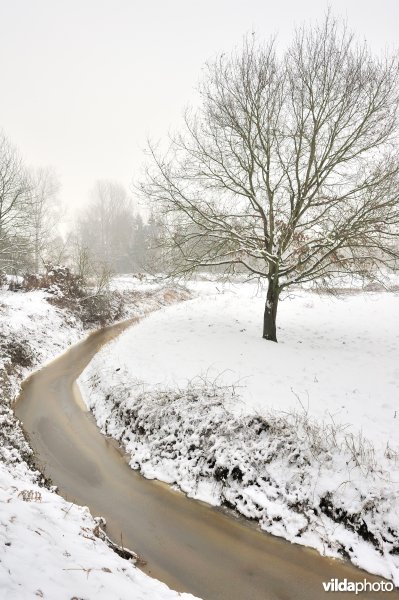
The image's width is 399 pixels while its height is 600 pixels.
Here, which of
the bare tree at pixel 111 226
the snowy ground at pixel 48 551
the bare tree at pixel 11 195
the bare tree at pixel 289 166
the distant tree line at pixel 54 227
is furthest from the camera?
the bare tree at pixel 111 226

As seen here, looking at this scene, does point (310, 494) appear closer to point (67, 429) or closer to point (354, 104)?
point (67, 429)

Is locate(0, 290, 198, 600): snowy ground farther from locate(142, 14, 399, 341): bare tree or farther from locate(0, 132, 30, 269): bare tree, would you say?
locate(0, 132, 30, 269): bare tree

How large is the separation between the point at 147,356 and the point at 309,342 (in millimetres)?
6400

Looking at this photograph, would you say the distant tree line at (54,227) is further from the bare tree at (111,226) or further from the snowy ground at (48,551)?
the snowy ground at (48,551)

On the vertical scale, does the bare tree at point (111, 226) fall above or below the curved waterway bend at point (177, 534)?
above

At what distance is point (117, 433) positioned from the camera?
892cm

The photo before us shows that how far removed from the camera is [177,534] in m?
5.86

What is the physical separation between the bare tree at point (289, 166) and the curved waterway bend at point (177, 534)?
24.4 feet

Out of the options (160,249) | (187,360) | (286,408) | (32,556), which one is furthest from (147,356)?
(32,556)

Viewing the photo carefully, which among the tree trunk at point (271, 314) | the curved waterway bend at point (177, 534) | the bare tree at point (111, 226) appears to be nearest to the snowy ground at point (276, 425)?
the curved waterway bend at point (177, 534)

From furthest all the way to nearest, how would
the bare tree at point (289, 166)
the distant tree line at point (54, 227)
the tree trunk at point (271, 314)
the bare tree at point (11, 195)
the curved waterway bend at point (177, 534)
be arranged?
the distant tree line at point (54, 227) < the bare tree at point (11, 195) < the tree trunk at point (271, 314) < the bare tree at point (289, 166) < the curved waterway bend at point (177, 534)

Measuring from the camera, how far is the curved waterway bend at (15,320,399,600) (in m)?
4.88

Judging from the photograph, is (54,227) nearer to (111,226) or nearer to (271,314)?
(111,226)

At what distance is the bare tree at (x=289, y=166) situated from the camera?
1044 cm
